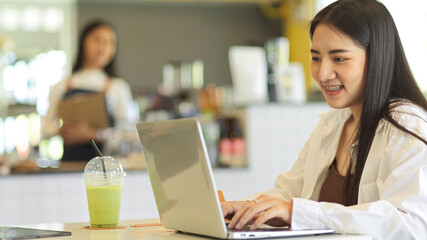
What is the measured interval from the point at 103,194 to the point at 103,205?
0.03 m

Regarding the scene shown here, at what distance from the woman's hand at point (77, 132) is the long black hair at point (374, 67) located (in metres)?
2.37

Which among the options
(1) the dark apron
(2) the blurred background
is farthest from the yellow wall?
(1) the dark apron

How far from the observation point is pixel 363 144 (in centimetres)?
161

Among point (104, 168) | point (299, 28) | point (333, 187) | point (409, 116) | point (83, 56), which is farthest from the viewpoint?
point (299, 28)

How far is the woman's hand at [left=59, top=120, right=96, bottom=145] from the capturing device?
381 cm

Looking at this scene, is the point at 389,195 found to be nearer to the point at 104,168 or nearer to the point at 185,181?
the point at 185,181

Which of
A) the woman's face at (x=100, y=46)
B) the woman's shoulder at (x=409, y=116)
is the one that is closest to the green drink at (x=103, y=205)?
the woman's shoulder at (x=409, y=116)

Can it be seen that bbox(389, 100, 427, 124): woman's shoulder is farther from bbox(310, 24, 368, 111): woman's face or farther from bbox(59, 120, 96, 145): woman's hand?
bbox(59, 120, 96, 145): woman's hand

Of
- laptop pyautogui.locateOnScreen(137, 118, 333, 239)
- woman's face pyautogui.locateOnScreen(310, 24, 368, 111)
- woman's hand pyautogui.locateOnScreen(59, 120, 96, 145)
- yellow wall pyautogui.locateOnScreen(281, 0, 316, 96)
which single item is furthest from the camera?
yellow wall pyautogui.locateOnScreen(281, 0, 316, 96)

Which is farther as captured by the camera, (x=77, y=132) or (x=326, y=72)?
(x=77, y=132)

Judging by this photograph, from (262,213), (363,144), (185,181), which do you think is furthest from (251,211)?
(363,144)

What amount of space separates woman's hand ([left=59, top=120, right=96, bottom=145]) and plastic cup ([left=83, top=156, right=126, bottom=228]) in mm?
2178

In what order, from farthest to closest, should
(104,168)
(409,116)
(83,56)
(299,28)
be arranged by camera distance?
(299,28) < (83,56) < (104,168) < (409,116)

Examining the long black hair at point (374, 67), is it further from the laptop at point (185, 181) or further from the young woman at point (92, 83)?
the young woman at point (92, 83)
